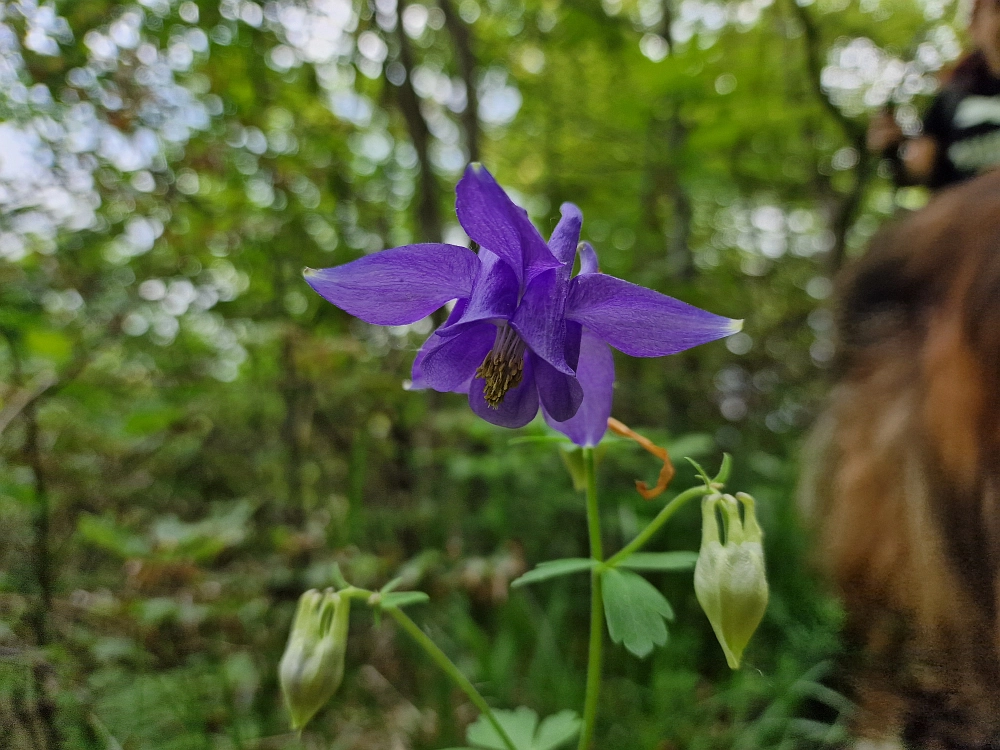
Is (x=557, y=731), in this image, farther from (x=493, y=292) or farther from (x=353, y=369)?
(x=353, y=369)

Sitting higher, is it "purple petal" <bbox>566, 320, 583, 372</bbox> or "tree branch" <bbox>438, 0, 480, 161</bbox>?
"tree branch" <bbox>438, 0, 480, 161</bbox>

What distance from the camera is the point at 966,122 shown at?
1297 millimetres

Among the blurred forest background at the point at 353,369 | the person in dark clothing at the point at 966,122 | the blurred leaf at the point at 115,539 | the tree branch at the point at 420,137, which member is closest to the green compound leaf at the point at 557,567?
the blurred forest background at the point at 353,369

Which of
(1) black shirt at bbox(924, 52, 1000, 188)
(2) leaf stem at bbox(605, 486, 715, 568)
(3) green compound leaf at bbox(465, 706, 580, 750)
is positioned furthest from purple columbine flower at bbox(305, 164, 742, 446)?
(1) black shirt at bbox(924, 52, 1000, 188)

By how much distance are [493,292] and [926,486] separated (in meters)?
0.86

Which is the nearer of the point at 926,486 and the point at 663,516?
the point at 663,516

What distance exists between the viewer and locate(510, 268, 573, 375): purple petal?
2.04 ft

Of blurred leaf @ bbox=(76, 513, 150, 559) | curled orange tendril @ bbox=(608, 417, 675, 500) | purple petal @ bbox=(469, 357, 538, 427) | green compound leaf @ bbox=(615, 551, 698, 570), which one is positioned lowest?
blurred leaf @ bbox=(76, 513, 150, 559)

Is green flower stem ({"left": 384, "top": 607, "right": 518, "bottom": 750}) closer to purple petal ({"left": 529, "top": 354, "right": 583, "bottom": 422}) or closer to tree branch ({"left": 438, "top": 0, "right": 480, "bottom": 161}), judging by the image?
purple petal ({"left": 529, "top": 354, "right": 583, "bottom": 422})

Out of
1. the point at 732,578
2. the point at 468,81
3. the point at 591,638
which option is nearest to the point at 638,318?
the point at 732,578

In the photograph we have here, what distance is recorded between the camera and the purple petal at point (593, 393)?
71 cm

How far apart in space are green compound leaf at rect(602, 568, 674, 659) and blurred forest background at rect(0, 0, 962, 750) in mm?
560

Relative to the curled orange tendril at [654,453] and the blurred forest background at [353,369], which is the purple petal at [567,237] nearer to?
the curled orange tendril at [654,453]

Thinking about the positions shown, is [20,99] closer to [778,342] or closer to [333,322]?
[333,322]
